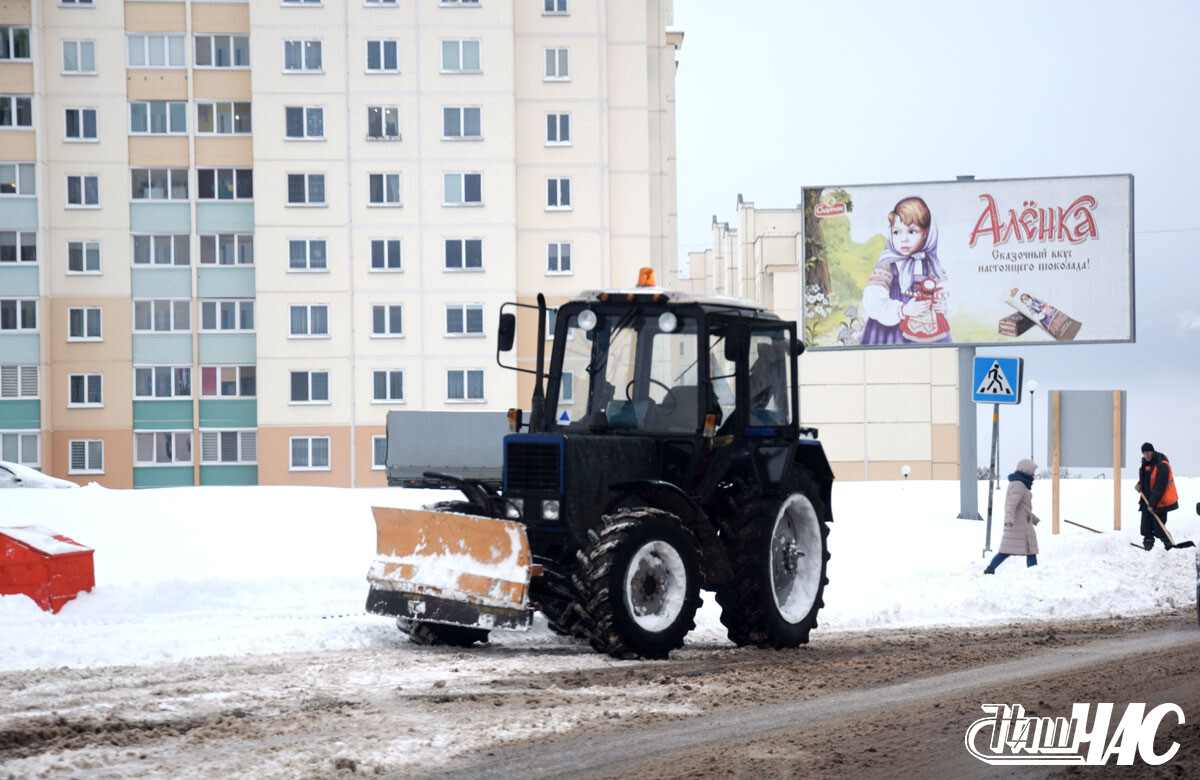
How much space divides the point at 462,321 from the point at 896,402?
24.7 metres

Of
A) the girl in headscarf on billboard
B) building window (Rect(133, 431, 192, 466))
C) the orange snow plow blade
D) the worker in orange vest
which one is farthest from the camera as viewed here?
building window (Rect(133, 431, 192, 466))

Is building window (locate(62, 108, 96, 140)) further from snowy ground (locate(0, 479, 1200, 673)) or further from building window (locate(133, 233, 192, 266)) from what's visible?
snowy ground (locate(0, 479, 1200, 673))

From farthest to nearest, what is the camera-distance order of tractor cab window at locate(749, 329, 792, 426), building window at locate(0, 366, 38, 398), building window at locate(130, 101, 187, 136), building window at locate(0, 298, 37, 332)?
building window at locate(130, 101, 187, 136), building window at locate(0, 298, 37, 332), building window at locate(0, 366, 38, 398), tractor cab window at locate(749, 329, 792, 426)

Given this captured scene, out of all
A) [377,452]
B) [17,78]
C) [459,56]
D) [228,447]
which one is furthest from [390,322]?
[17,78]

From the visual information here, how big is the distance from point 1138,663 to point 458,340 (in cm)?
4256

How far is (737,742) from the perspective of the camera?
689 centimetres

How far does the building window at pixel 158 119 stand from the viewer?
5141 cm

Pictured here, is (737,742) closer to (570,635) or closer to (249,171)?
(570,635)

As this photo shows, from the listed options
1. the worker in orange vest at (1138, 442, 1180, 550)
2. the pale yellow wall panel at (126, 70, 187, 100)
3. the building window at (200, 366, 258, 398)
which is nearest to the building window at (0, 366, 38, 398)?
the building window at (200, 366, 258, 398)

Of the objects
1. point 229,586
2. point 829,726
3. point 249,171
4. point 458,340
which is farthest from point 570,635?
point 249,171

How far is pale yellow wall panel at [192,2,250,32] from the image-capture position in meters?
51.6

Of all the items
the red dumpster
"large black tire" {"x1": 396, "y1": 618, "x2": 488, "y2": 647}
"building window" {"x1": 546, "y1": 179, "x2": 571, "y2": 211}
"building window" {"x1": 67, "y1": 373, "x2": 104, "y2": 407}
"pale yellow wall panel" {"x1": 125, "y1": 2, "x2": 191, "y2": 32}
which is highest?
"pale yellow wall panel" {"x1": 125, "y1": 2, "x2": 191, "y2": 32}

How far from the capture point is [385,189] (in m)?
51.0

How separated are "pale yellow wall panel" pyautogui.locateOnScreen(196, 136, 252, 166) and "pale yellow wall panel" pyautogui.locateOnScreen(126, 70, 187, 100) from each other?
1056mm
